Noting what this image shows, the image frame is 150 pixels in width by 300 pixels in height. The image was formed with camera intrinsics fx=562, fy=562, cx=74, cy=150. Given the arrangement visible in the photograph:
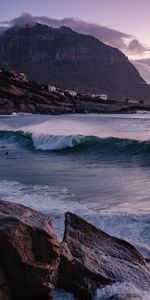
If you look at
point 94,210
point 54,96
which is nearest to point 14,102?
point 54,96

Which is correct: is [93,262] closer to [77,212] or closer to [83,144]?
[77,212]

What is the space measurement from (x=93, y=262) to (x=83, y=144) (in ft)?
78.1

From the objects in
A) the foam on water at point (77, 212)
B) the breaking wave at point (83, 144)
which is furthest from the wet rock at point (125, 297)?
the breaking wave at point (83, 144)

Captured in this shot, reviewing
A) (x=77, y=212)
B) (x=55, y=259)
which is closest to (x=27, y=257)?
(x=55, y=259)

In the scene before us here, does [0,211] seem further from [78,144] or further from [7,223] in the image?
[78,144]

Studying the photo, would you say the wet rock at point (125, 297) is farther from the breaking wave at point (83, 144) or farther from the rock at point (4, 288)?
the breaking wave at point (83, 144)

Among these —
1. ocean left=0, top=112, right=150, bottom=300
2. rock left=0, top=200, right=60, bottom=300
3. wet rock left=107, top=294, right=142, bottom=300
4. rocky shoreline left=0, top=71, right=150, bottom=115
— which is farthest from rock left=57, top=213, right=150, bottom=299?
rocky shoreline left=0, top=71, right=150, bottom=115

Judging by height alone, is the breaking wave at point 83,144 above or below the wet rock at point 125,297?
below

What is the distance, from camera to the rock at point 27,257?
507 centimetres

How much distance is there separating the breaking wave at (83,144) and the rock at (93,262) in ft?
58.4

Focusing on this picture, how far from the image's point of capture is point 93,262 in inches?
238

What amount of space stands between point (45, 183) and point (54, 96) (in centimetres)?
9590

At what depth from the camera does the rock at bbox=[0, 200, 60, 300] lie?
5.07 metres

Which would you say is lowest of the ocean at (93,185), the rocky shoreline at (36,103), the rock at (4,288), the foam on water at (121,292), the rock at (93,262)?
the rocky shoreline at (36,103)
